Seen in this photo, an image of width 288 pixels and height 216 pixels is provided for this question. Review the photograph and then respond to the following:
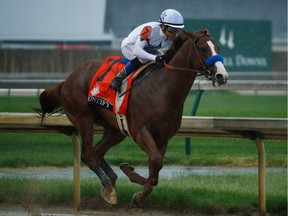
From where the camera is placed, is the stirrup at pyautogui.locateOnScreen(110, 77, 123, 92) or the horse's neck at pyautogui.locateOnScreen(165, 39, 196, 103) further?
the stirrup at pyautogui.locateOnScreen(110, 77, 123, 92)

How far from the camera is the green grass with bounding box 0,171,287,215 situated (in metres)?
8.69

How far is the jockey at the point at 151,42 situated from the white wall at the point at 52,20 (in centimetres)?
1388

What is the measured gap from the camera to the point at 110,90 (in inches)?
347

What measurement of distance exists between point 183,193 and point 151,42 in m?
1.37

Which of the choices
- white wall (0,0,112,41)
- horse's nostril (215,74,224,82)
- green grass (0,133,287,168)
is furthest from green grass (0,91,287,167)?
white wall (0,0,112,41)

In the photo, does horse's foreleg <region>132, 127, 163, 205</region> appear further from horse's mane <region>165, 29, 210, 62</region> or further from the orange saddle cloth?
horse's mane <region>165, 29, 210, 62</region>

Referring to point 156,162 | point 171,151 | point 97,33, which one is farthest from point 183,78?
point 97,33

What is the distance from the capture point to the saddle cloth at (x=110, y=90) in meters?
8.68

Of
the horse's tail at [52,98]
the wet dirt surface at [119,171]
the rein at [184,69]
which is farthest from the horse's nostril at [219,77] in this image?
the wet dirt surface at [119,171]

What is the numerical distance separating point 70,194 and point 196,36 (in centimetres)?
206

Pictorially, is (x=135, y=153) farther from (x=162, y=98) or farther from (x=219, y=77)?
(x=219, y=77)

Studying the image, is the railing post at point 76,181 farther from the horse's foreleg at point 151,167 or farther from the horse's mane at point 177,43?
the horse's mane at point 177,43

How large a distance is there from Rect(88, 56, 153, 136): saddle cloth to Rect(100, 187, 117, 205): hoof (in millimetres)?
533

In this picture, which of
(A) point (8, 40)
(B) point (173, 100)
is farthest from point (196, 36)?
(A) point (8, 40)
